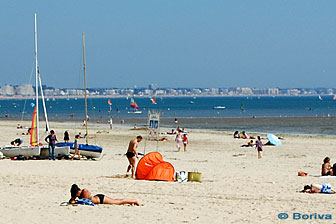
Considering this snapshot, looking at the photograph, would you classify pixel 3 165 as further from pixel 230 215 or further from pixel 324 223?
pixel 324 223

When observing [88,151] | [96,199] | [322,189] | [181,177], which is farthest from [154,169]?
[88,151]

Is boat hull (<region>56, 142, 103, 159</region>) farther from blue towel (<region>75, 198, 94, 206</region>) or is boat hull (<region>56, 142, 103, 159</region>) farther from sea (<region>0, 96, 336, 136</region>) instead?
sea (<region>0, 96, 336, 136</region>)

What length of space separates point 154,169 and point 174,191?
223 centimetres

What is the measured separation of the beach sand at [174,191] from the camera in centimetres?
1211

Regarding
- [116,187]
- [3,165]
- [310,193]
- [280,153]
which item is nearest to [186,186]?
[116,187]

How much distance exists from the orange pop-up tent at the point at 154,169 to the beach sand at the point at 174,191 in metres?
0.49

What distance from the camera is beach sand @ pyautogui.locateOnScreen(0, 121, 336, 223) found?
477 inches

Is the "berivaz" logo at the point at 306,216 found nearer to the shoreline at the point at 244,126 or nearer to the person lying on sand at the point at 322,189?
the person lying on sand at the point at 322,189

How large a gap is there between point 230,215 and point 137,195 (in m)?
3.05

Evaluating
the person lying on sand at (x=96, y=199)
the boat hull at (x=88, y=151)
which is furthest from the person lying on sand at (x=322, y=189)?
the boat hull at (x=88, y=151)

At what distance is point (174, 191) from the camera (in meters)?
15.4

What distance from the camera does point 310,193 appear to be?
1537 cm

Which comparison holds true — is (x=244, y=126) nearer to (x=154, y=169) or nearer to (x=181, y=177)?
(x=154, y=169)

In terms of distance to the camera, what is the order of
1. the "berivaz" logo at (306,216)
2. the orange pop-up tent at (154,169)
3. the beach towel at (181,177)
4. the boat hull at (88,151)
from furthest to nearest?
the boat hull at (88,151) → the orange pop-up tent at (154,169) → the beach towel at (181,177) → the "berivaz" logo at (306,216)
